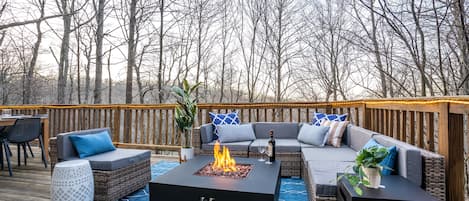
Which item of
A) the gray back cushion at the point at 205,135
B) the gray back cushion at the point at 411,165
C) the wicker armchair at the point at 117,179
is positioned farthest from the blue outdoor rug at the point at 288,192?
the gray back cushion at the point at 411,165

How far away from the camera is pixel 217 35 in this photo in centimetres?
757

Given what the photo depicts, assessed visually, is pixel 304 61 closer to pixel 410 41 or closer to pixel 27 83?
pixel 410 41

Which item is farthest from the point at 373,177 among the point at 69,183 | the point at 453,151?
the point at 69,183

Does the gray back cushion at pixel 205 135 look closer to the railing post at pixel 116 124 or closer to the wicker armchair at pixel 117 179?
the wicker armchair at pixel 117 179

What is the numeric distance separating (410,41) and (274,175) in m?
3.22

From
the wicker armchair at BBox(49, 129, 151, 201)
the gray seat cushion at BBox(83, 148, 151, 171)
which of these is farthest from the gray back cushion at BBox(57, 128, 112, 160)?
the gray seat cushion at BBox(83, 148, 151, 171)

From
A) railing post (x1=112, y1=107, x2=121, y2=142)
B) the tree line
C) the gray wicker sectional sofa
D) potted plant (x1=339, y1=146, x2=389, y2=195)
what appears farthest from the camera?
the tree line

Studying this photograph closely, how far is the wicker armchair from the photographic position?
267cm

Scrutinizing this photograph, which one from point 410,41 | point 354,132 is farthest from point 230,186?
point 410,41

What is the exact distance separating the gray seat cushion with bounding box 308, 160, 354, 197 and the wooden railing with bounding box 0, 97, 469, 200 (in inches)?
29.7

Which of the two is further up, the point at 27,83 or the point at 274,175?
the point at 27,83

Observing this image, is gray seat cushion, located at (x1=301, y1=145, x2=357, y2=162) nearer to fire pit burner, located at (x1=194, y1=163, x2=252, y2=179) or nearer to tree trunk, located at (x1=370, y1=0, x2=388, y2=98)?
fire pit burner, located at (x1=194, y1=163, x2=252, y2=179)

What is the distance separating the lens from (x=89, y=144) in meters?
2.98

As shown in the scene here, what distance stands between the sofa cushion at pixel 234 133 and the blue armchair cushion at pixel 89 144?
1.60 metres
